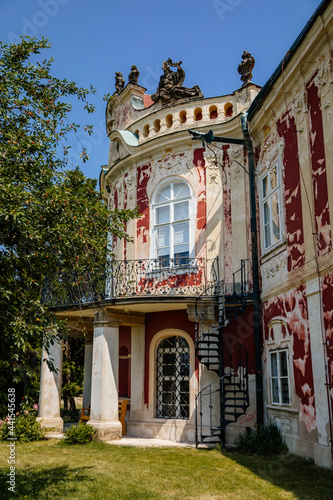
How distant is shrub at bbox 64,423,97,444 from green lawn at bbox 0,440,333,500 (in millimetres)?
941

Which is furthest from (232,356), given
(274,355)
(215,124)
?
(215,124)

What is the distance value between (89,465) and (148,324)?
5.08 metres

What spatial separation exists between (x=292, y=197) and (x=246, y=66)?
16.9 ft

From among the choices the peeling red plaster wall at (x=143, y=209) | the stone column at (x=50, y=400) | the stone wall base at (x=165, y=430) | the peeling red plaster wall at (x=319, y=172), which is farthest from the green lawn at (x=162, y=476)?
the peeling red plaster wall at (x=143, y=209)

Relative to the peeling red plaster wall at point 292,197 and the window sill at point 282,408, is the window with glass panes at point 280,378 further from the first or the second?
the peeling red plaster wall at point 292,197

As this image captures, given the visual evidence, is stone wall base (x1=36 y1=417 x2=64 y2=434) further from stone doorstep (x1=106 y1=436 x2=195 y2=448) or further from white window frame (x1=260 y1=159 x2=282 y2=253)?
white window frame (x1=260 y1=159 x2=282 y2=253)

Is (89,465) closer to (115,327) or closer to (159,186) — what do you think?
(115,327)

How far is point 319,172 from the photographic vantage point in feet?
28.9

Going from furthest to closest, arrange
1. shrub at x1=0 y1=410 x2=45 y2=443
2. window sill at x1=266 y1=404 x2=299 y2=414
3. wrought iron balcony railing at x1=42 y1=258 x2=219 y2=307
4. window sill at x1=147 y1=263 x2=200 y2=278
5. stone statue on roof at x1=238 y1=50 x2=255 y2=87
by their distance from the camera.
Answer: stone statue on roof at x1=238 y1=50 x2=255 y2=87 → window sill at x1=147 y1=263 x2=200 y2=278 → shrub at x1=0 y1=410 x2=45 y2=443 → wrought iron balcony railing at x1=42 y1=258 x2=219 y2=307 → window sill at x1=266 y1=404 x2=299 y2=414

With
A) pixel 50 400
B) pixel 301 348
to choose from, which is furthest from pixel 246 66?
pixel 50 400

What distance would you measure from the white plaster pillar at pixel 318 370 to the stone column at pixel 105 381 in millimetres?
5449

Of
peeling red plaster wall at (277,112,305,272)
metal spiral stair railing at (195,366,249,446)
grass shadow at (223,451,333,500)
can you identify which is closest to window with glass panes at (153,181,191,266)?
metal spiral stair railing at (195,366,249,446)

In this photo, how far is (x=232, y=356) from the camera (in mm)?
11727

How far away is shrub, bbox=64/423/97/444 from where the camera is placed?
37.9 ft
